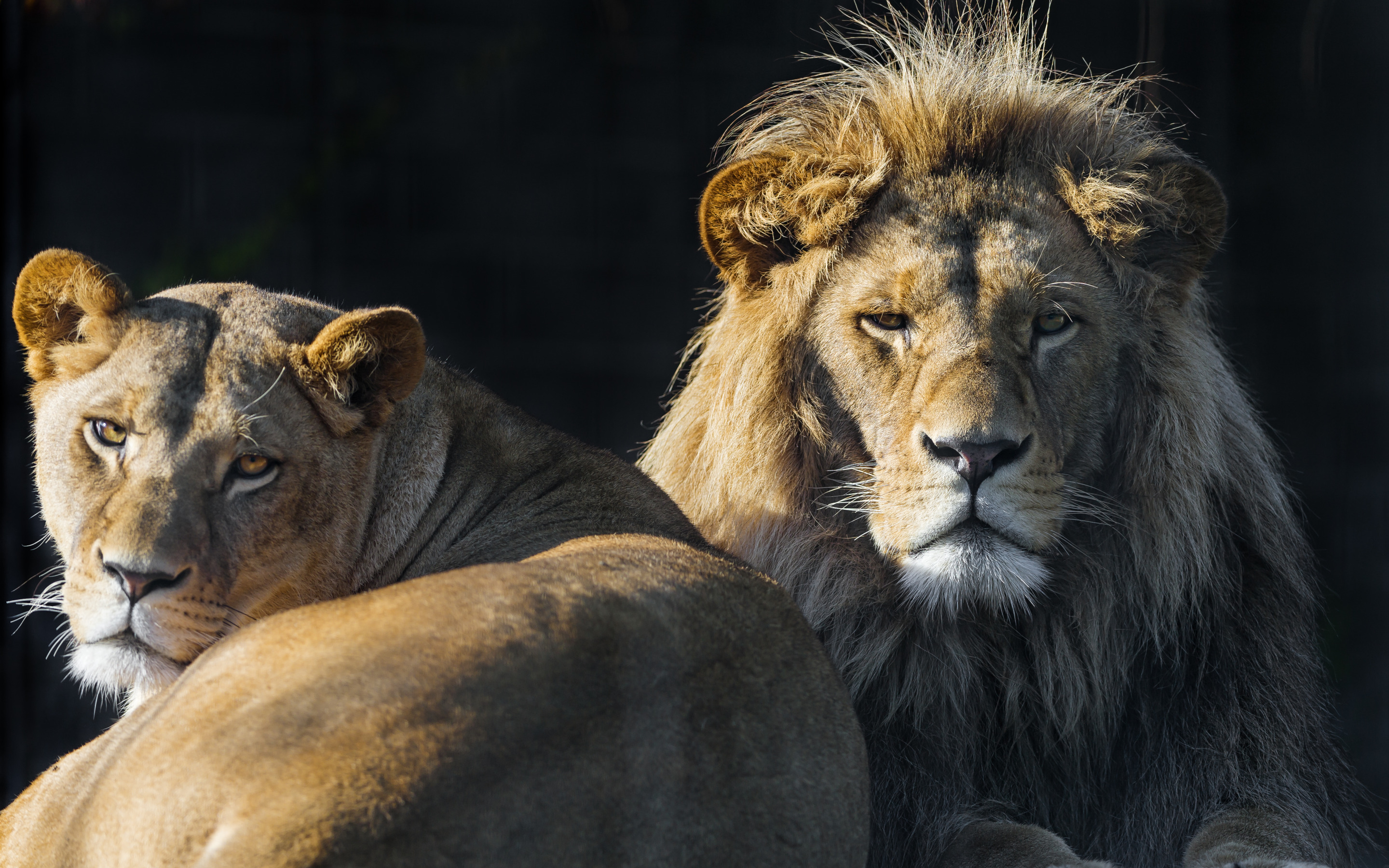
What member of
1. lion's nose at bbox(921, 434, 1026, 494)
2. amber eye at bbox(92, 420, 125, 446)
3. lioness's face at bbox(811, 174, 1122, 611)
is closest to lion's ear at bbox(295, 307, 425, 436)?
amber eye at bbox(92, 420, 125, 446)

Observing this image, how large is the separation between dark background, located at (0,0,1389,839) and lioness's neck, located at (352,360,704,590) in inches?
92.8

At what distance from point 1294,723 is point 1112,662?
373 millimetres

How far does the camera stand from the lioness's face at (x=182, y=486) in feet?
7.01

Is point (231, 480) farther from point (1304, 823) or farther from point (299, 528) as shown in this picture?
point (1304, 823)

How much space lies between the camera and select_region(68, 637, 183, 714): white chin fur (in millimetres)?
2154

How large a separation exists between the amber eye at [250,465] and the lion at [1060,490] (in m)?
0.96

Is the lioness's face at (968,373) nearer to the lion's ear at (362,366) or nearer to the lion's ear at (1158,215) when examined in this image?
the lion's ear at (1158,215)

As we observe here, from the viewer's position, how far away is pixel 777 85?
10.5 feet

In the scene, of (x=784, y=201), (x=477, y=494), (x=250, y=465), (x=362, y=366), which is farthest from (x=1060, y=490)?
(x=250, y=465)

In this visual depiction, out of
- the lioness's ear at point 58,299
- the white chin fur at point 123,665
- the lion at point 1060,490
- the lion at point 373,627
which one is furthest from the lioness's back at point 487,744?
the lioness's ear at point 58,299

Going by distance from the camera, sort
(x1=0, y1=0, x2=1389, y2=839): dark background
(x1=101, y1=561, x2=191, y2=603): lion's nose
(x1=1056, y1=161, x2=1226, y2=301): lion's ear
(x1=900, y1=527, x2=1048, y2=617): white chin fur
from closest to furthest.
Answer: (x1=101, y1=561, x2=191, y2=603): lion's nose
(x1=900, y1=527, x2=1048, y2=617): white chin fur
(x1=1056, y1=161, x2=1226, y2=301): lion's ear
(x1=0, y1=0, x2=1389, y2=839): dark background

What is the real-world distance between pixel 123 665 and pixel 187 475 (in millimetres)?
318

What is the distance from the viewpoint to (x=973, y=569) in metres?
2.38

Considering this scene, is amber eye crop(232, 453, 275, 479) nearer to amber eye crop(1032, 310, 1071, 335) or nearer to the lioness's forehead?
the lioness's forehead
